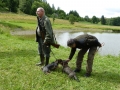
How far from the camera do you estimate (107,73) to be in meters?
7.30

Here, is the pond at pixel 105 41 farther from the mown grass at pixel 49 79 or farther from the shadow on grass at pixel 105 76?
Answer: the mown grass at pixel 49 79

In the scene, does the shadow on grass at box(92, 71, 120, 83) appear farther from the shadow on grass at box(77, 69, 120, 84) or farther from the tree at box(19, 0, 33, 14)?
the tree at box(19, 0, 33, 14)

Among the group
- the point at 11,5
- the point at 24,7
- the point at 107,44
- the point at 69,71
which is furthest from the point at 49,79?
the point at 24,7

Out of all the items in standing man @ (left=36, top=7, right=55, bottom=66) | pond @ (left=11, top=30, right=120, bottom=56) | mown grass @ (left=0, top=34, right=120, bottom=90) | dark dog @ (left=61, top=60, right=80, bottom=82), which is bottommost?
pond @ (left=11, top=30, right=120, bottom=56)

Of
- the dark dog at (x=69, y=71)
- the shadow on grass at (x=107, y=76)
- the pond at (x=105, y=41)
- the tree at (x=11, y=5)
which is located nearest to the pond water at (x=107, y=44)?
the pond at (x=105, y=41)

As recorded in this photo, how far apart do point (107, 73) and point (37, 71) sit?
257 centimetres

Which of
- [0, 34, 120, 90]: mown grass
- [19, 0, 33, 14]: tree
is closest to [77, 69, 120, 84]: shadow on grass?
[0, 34, 120, 90]: mown grass

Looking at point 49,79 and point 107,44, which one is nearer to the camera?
point 49,79

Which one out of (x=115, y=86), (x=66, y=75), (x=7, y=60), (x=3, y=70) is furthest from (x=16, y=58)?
(x=115, y=86)

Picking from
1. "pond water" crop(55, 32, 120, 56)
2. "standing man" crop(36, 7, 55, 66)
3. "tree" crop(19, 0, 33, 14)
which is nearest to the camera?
→ "standing man" crop(36, 7, 55, 66)

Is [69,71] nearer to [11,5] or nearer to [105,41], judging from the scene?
[105,41]

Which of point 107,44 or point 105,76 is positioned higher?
point 105,76

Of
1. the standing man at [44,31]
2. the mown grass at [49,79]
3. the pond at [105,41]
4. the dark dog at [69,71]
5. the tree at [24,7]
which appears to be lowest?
the pond at [105,41]

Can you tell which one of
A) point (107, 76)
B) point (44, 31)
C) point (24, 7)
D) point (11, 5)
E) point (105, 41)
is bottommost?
point (105, 41)
